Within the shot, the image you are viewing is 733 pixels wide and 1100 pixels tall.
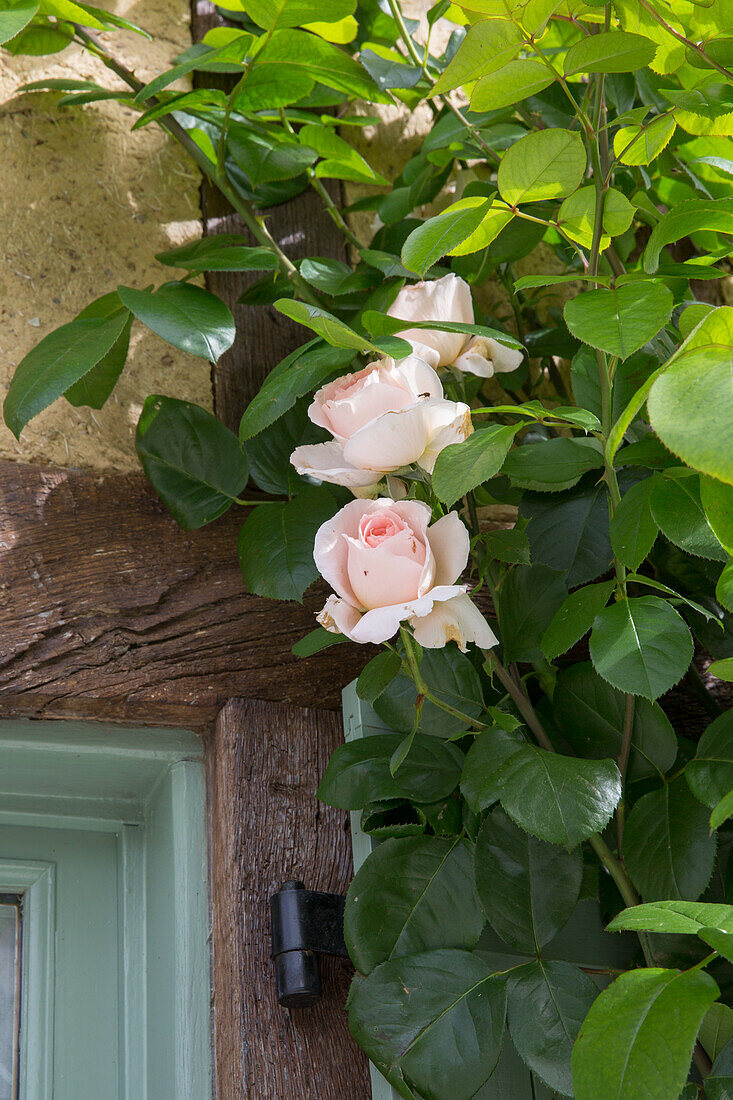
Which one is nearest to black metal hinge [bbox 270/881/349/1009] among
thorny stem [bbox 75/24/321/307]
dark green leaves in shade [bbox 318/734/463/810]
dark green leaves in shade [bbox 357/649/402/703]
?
dark green leaves in shade [bbox 318/734/463/810]

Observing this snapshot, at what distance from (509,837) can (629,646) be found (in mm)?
206

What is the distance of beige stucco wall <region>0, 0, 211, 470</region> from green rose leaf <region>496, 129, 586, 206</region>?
0.47m

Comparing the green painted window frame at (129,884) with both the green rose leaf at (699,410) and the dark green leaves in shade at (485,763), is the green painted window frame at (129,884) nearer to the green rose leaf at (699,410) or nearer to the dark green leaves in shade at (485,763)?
the dark green leaves in shade at (485,763)

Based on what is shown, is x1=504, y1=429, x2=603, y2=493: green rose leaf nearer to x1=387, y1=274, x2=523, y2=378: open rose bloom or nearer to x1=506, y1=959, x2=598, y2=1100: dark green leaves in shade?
x1=387, y1=274, x2=523, y2=378: open rose bloom

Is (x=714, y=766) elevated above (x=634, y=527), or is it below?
below

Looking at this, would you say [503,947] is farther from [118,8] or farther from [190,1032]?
[118,8]

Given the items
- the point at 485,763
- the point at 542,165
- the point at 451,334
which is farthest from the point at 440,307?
the point at 485,763

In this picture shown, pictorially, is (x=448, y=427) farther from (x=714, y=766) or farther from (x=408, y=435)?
(x=714, y=766)

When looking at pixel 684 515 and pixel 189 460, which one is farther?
pixel 189 460

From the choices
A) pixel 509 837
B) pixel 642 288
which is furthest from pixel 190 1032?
pixel 642 288

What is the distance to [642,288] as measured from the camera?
25.7 inches

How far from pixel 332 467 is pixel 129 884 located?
57cm

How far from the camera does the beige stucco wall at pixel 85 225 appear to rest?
103 centimetres

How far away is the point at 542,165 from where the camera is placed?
731 millimetres
